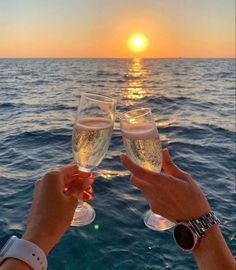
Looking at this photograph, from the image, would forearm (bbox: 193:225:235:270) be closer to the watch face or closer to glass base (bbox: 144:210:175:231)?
the watch face

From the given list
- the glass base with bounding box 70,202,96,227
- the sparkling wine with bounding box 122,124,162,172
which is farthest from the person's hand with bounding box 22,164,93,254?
the glass base with bounding box 70,202,96,227

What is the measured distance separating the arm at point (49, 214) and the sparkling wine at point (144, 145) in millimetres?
480

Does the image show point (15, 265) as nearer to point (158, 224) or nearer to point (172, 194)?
point (172, 194)

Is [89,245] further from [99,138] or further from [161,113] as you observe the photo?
[161,113]

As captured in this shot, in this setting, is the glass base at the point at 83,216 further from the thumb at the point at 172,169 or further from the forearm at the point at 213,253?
the forearm at the point at 213,253

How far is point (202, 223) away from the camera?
178 centimetres

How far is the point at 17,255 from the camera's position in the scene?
1444mm

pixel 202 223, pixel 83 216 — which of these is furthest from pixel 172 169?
pixel 83 216

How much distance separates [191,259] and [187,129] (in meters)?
6.90

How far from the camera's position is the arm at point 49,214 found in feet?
5.05

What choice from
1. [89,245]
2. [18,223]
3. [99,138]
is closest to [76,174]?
[99,138]

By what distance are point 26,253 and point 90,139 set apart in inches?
36.0

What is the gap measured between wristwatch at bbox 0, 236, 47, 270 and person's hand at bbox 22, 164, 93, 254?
0.14 ft

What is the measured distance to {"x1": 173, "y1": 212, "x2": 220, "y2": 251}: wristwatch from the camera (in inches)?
69.4
